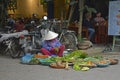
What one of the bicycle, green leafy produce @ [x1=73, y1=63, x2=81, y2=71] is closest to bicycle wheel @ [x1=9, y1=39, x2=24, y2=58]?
the bicycle

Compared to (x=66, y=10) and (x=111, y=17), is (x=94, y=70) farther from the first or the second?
(x=66, y=10)

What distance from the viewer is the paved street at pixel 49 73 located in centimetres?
904

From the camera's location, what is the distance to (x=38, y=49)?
12242mm

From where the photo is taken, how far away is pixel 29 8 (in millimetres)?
23781

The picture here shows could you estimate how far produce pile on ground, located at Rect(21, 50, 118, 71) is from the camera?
33.3ft

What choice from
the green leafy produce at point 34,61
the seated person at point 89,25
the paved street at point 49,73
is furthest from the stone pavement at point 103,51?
the green leafy produce at point 34,61

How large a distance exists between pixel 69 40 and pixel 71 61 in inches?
124

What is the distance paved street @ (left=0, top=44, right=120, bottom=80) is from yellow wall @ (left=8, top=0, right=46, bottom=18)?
12.2 m

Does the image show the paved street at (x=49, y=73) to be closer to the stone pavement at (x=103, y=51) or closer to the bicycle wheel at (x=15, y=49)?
the bicycle wheel at (x=15, y=49)

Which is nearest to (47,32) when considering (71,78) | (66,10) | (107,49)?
(107,49)

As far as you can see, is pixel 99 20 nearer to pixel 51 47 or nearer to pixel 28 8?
pixel 51 47

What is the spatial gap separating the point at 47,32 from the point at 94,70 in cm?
275

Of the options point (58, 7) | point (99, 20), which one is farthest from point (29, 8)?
point (99, 20)

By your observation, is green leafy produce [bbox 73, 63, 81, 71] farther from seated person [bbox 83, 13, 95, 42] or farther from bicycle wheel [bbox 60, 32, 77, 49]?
seated person [bbox 83, 13, 95, 42]
